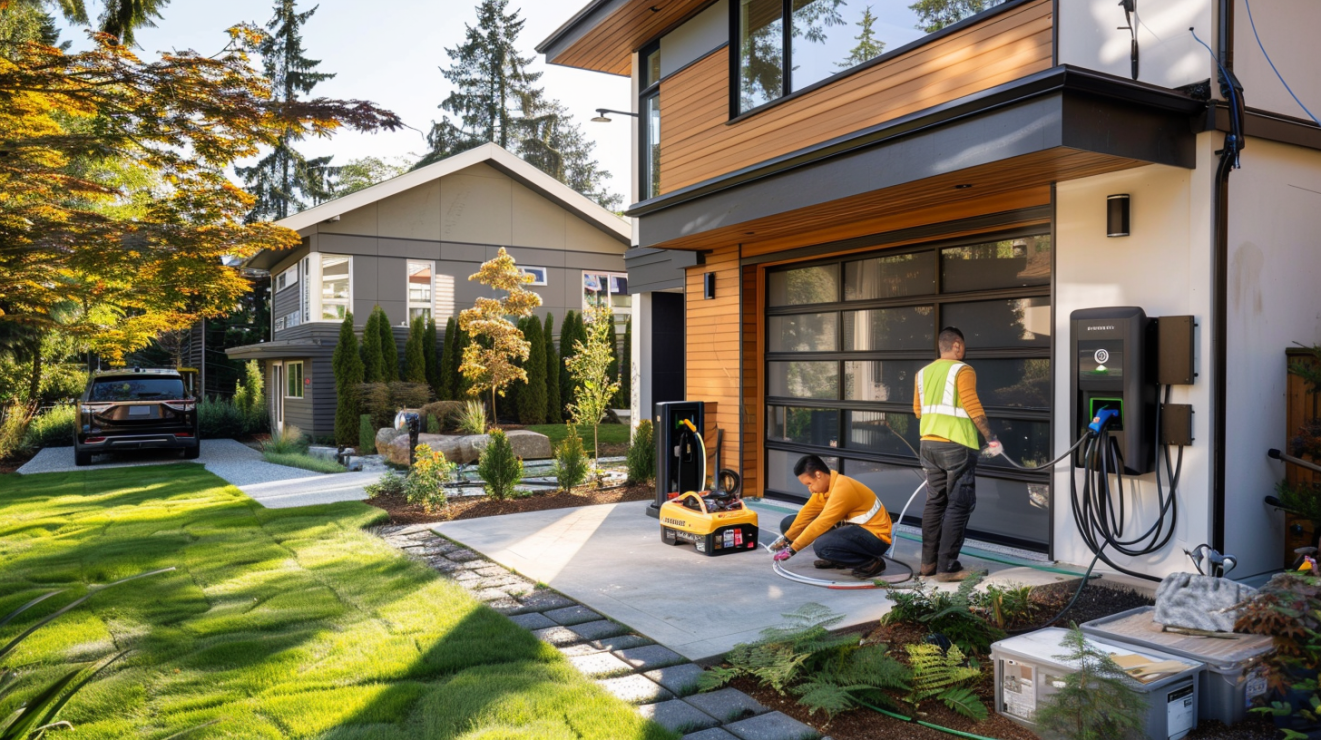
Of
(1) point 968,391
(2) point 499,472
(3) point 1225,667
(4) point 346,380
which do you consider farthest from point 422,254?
(3) point 1225,667

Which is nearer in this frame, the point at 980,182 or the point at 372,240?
the point at 980,182

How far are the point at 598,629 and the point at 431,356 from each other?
15019mm

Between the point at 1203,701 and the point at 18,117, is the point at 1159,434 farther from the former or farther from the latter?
the point at 18,117

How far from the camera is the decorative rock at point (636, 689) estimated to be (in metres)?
3.84

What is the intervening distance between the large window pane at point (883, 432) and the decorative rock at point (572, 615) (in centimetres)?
357

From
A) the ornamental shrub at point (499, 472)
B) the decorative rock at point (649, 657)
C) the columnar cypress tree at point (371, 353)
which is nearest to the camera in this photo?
the decorative rock at point (649, 657)

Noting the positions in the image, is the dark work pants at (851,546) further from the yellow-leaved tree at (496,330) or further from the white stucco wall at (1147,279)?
the yellow-leaved tree at (496,330)

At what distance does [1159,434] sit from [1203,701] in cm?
240

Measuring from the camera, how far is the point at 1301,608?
313 cm

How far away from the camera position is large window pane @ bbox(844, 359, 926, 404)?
7.63 metres

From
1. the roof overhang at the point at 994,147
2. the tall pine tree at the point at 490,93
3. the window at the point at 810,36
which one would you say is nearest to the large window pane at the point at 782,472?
the roof overhang at the point at 994,147

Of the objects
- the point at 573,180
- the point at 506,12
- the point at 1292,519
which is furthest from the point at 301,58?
the point at 1292,519

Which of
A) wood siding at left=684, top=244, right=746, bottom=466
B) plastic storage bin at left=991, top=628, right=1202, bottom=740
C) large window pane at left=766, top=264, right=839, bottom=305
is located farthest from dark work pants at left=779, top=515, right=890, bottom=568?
wood siding at left=684, top=244, right=746, bottom=466

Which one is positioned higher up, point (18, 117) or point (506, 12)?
point (506, 12)
